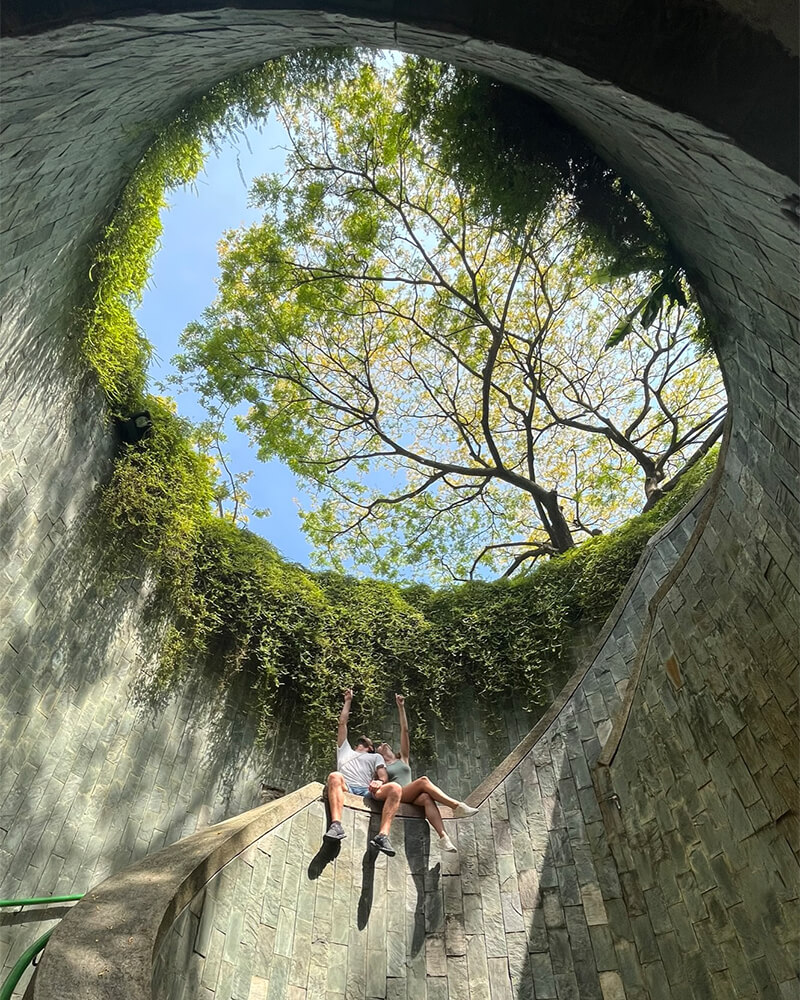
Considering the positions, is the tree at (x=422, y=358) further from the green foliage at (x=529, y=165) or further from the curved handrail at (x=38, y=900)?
the curved handrail at (x=38, y=900)

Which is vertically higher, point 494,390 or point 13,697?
point 494,390

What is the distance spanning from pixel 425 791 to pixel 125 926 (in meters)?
2.60

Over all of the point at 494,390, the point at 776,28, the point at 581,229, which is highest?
the point at 494,390

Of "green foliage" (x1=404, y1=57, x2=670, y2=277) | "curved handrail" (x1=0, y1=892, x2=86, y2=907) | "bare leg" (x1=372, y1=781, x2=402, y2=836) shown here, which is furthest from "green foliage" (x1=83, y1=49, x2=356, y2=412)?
"bare leg" (x1=372, y1=781, x2=402, y2=836)

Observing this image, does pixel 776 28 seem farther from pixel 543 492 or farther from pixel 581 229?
pixel 543 492

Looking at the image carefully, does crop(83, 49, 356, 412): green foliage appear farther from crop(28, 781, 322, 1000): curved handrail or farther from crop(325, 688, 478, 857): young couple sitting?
crop(28, 781, 322, 1000): curved handrail

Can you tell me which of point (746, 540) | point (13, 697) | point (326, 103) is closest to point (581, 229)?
point (746, 540)

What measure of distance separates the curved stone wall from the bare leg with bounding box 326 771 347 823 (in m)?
1.18

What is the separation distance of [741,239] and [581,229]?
2.76 m

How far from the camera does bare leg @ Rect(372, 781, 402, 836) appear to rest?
4.13 meters

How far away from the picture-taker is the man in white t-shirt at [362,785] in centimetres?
396

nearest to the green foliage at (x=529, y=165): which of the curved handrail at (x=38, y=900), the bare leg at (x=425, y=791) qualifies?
the bare leg at (x=425, y=791)

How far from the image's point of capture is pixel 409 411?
1038 cm

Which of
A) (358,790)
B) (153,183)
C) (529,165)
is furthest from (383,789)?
(153,183)
